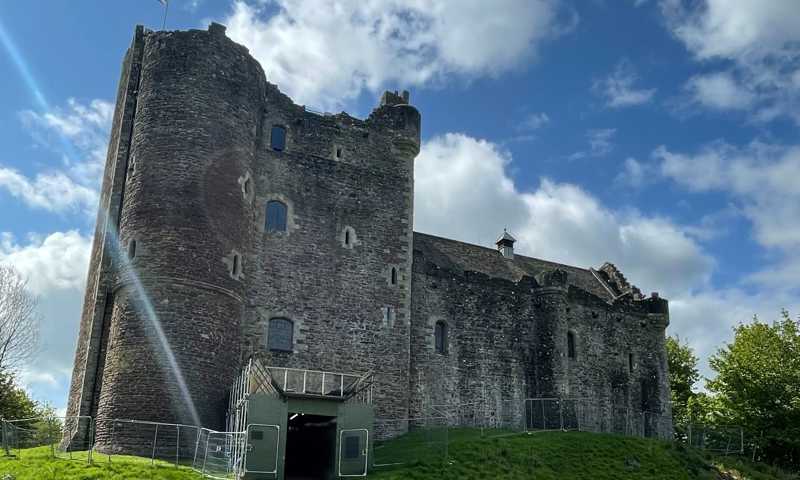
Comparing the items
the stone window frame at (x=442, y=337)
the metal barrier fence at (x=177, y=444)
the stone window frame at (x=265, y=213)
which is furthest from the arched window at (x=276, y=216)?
the metal barrier fence at (x=177, y=444)

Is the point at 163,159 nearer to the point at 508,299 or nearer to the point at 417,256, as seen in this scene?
the point at 417,256

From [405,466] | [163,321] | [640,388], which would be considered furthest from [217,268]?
[640,388]

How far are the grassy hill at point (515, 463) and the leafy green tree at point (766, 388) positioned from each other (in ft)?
12.0

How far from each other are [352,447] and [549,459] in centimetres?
737

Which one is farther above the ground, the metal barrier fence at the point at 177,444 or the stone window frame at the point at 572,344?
the stone window frame at the point at 572,344

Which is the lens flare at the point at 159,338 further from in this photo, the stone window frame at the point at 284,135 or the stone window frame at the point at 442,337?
the stone window frame at the point at 442,337

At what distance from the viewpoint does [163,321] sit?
2588 centimetres

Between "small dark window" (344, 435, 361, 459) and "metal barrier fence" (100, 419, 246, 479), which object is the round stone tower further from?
"small dark window" (344, 435, 361, 459)

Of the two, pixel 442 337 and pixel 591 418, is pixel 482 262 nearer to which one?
pixel 442 337

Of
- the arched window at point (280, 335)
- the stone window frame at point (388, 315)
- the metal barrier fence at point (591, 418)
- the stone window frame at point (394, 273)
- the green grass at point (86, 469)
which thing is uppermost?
the stone window frame at point (394, 273)

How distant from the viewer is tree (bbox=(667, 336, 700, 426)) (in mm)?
51625

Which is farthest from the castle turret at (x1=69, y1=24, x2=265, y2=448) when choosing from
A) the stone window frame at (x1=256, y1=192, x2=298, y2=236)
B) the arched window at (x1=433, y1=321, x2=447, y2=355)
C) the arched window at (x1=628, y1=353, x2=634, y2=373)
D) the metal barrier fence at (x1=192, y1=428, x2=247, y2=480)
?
the arched window at (x1=628, y1=353, x2=634, y2=373)

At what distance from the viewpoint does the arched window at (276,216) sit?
30781 millimetres

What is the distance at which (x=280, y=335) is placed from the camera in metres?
29.6
